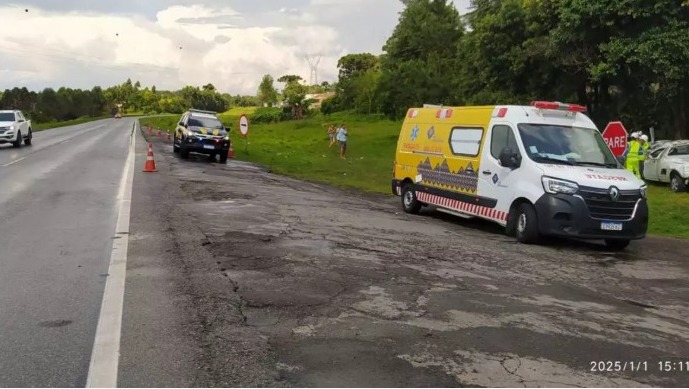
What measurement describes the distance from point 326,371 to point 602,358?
209 cm

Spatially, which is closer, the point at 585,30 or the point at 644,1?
the point at 644,1

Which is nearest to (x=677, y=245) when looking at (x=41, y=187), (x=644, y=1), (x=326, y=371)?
(x=326, y=371)

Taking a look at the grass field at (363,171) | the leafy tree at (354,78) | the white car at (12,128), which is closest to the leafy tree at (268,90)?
the leafy tree at (354,78)

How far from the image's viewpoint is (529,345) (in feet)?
16.5

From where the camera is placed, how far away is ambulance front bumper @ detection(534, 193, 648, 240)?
32.7 ft

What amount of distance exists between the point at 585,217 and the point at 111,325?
7387mm

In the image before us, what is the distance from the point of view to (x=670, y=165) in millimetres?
20031

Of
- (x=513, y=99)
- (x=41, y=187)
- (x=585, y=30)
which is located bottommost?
→ (x=41, y=187)

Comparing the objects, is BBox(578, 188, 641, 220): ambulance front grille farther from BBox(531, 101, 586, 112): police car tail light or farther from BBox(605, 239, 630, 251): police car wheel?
BBox(531, 101, 586, 112): police car tail light

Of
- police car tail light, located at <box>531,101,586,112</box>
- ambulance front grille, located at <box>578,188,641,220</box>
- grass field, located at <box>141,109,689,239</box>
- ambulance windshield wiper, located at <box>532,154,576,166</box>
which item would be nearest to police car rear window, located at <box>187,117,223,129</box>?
grass field, located at <box>141,109,689,239</box>

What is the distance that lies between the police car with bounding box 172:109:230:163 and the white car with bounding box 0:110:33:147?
29.2 ft

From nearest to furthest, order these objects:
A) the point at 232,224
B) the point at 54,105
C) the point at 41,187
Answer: the point at 232,224 → the point at 41,187 → the point at 54,105

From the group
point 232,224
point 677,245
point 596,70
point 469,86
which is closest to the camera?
point 232,224

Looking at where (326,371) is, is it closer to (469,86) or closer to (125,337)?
(125,337)
